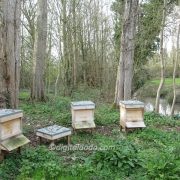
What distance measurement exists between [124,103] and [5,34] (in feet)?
11.3

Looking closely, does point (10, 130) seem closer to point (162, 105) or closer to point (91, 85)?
point (91, 85)

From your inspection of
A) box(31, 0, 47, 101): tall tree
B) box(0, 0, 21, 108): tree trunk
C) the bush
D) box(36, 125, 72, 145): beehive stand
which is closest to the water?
box(31, 0, 47, 101): tall tree

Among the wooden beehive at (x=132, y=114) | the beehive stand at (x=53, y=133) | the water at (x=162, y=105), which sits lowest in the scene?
the water at (x=162, y=105)

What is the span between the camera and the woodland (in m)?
5.29

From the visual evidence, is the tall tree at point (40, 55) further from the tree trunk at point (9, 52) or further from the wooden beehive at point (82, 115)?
the wooden beehive at point (82, 115)

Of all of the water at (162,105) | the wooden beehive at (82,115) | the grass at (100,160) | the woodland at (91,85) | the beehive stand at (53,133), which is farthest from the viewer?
the water at (162,105)

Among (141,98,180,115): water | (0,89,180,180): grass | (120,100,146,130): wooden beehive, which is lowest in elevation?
(141,98,180,115): water

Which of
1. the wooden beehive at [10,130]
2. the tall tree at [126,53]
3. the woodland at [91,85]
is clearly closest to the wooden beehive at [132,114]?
the woodland at [91,85]

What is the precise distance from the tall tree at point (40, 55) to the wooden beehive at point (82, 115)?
610cm

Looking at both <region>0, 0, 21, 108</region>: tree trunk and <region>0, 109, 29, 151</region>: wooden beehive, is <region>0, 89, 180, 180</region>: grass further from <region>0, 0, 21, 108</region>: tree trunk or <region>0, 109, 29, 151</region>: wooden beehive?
<region>0, 0, 21, 108</region>: tree trunk

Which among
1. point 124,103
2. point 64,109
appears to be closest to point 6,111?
point 124,103

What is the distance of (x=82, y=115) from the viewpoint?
7.70m

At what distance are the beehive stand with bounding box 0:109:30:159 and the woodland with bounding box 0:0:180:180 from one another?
27 centimetres

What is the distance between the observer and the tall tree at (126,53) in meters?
11.5
